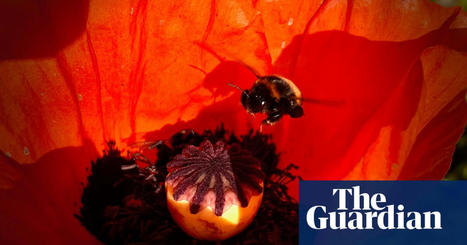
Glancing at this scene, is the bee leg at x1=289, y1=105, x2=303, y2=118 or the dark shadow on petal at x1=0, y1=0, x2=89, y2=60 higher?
the dark shadow on petal at x1=0, y1=0, x2=89, y2=60

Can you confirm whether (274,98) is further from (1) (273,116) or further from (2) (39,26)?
(2) (39,26)

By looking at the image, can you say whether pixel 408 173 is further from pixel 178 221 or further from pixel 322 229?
pixel 178 221

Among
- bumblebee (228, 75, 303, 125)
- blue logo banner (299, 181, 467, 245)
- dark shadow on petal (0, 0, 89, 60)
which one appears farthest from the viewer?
bumblebee (228, 75, 303, 125)

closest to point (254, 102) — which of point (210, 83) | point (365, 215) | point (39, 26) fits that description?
point (210, 83)

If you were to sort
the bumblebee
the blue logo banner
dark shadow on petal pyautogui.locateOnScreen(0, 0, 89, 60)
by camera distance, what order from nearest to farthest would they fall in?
the blue logo banner, dark shadow on petal pyautogui.locateOnScreen(0, 0, 89, 60), the bumblebee

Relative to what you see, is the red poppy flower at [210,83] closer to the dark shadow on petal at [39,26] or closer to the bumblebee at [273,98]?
the dark shadow on petal at [39,26]

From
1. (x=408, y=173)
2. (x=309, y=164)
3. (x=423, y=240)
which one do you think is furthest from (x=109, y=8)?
(x=423, y=240)

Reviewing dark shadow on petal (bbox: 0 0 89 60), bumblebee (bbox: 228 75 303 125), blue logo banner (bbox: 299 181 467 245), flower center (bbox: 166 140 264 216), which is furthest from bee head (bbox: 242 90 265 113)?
dark shadow on petal (bbox: 0 0 89 60)

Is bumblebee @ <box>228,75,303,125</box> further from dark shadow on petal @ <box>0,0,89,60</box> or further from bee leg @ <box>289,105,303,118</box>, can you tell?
dark shadow on petal @ <box>0,0,89,60</box>
